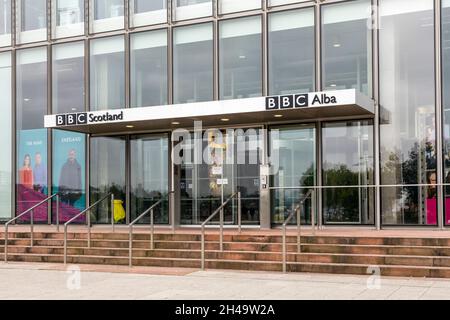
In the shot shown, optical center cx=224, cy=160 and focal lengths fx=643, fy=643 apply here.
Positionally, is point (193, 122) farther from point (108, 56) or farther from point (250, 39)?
point (108, 56)

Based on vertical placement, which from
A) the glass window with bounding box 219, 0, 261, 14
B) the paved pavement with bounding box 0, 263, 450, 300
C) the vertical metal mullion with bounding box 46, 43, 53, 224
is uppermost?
the glass window with bounding box 219, 0, 261, 14

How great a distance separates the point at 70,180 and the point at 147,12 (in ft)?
18.3

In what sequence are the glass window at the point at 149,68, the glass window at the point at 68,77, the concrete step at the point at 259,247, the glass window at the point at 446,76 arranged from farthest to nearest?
the glass window at the point at 68,77, the glass window at the point at 149,68, the glass window at the point at 446,76, the concrete step at the point at 259,247

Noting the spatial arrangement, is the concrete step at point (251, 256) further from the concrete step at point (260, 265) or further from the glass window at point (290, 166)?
the glass window at point (290, 166)

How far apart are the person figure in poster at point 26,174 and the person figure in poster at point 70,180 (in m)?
1.24

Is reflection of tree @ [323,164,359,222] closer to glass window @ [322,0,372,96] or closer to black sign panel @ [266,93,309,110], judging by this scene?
glass window @ [322,0,372,96]

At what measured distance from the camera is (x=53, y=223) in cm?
1989

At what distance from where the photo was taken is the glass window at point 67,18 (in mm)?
20031

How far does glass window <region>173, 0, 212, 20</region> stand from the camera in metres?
18.2

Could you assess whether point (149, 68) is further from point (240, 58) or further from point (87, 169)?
point (87, 169)

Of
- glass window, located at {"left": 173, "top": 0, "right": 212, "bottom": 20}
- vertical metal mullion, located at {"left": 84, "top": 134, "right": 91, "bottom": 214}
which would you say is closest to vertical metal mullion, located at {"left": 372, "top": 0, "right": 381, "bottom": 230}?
glass window, located at {"left": 173, "top": 0, "right": 212, "bottom": 20}

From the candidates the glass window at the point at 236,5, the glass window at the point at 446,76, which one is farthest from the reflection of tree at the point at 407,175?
the glass window at the point at 236,5

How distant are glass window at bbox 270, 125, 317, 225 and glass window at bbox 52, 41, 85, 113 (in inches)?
256
